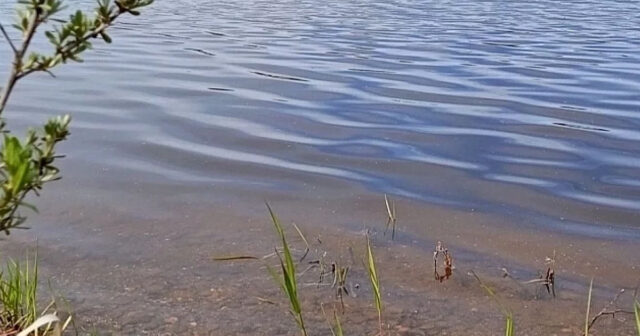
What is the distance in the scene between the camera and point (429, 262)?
4520 mm

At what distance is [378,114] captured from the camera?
7.88 m

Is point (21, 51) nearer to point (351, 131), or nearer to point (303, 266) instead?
point (303, 266)

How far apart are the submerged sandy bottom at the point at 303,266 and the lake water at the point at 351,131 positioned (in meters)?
0.04

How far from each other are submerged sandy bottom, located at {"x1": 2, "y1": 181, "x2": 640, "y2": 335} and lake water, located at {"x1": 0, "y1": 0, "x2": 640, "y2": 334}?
0.04 m

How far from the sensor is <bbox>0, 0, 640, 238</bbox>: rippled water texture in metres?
5.92

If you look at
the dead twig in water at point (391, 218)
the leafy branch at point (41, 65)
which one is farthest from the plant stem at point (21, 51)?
the dead twig in water at point (391, 218)

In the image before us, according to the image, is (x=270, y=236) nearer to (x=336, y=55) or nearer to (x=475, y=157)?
(x=475, y=157)

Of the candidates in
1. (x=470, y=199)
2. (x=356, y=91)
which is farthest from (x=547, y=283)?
(x=356, y=91)

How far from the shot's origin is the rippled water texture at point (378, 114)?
592cm

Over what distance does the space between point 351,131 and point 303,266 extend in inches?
118

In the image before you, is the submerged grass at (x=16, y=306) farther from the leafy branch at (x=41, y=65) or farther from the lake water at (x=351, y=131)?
the leafy branch at (x=41, y=65)

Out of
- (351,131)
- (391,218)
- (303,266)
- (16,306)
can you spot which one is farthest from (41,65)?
(351,131)

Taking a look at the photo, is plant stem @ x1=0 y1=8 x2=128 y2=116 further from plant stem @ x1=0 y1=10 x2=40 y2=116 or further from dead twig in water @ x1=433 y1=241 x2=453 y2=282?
dead twig in water @ x1=433 y1=241 x2=453 y2=282

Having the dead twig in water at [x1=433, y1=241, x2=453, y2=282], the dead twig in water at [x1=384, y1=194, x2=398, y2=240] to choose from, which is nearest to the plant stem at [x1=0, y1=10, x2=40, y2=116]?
the dead twig in water at [x1=433, y1=241, x2=453, y2=282]
